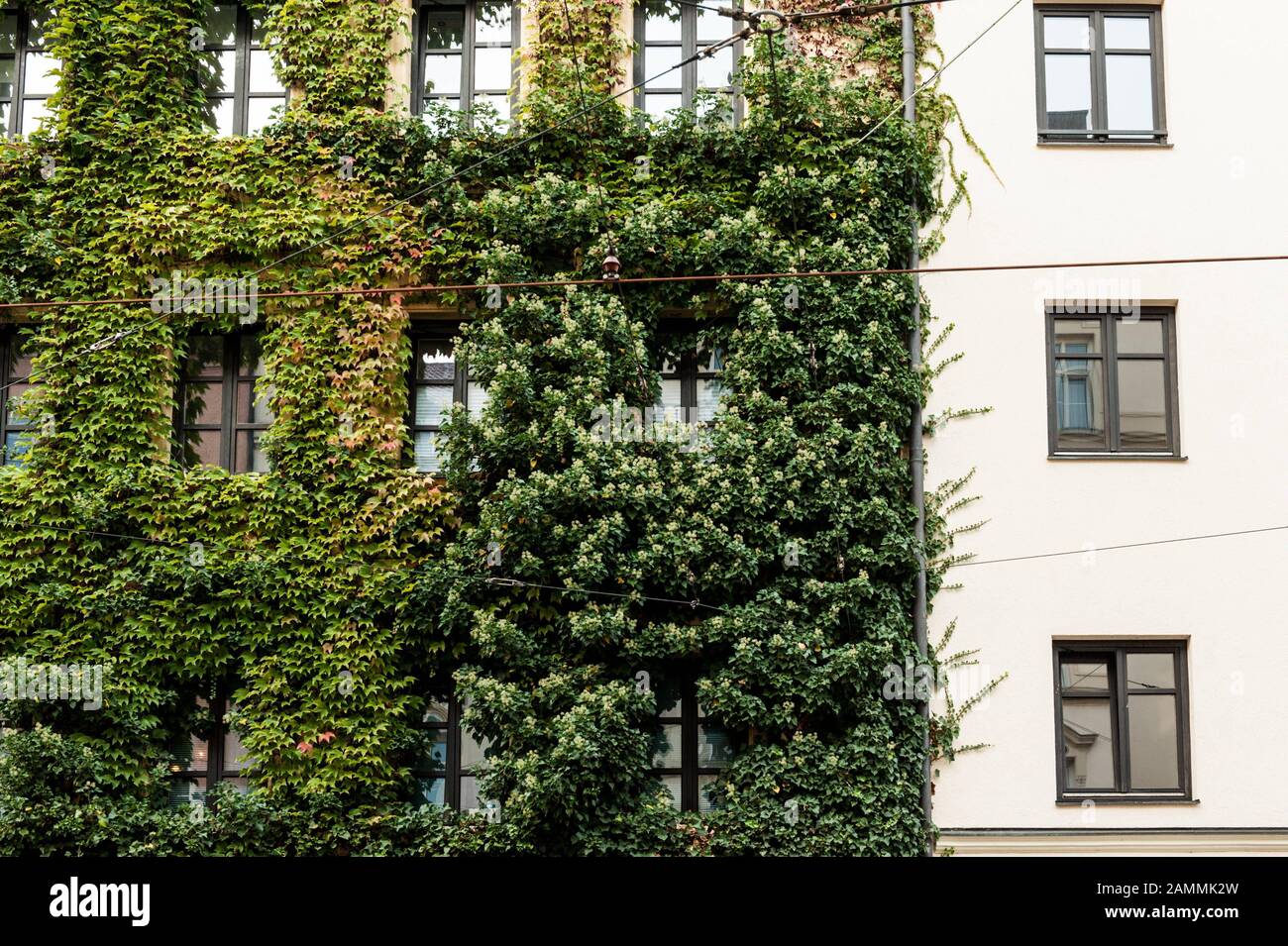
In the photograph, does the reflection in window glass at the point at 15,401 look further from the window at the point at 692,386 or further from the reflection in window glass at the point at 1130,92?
the reflection in window glass at the point at 1130,92

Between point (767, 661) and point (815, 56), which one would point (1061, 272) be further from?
point (767, 661)

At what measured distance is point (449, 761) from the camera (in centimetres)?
1386

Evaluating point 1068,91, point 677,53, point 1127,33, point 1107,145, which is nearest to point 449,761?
point 677,53

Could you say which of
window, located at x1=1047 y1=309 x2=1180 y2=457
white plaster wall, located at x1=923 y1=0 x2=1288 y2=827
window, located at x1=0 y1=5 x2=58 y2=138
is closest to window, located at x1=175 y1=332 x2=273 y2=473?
window, located at x1=0 y1=5 x2=58 y2=138

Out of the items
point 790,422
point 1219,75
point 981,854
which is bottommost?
point 981,854

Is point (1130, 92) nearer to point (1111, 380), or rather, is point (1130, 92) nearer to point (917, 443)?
point (1111, 380)

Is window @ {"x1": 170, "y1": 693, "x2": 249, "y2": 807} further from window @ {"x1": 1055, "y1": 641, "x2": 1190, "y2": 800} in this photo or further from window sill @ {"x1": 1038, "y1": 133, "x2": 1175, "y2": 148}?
window sill @ {"x1": 1038, "y1": 133, "x2": 1175, "y2": 148}

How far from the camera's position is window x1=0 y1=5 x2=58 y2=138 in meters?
15.4

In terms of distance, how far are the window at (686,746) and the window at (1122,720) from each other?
11.3 feet

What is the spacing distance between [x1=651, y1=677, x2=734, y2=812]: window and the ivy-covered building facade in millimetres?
36

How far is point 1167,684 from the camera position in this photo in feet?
45.3

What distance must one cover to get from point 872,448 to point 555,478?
3.17 metres

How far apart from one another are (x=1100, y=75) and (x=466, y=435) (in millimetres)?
7956

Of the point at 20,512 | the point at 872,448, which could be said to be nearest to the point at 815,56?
the point at 872,448
